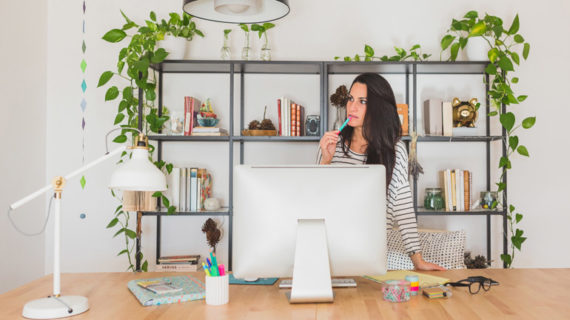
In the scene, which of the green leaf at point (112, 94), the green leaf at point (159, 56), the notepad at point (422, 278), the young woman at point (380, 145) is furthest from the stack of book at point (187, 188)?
the notepad at point (422, 278)

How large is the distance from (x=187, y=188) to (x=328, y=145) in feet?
4.20

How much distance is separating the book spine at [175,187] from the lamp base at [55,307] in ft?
6.19

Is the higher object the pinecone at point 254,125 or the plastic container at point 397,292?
the pinecone at point 254,125

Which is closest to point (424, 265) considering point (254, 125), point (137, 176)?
point (137, 176)

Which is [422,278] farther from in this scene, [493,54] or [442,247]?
[493,54]

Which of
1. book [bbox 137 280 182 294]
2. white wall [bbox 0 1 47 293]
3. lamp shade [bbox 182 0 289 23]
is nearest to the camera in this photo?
book [bbox 137 280 182 294]

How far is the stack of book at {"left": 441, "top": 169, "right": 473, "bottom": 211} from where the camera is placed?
11.0 ft

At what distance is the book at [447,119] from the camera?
3350 millimetres

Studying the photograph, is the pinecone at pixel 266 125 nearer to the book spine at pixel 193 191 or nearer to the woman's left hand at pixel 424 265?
the book spine at pixel 193 191

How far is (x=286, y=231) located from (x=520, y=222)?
2.72 metres

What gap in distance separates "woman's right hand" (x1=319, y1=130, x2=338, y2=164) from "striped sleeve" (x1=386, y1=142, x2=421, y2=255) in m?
0.33

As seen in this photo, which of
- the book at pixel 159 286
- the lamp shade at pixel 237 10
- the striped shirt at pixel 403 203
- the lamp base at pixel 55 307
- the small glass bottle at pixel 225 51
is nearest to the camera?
the lamp base at pixel 55 307

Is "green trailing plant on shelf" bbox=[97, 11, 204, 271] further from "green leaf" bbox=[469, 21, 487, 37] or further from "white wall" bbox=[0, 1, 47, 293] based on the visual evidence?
"green leaf" bbox=[469, 21, 487, 37]

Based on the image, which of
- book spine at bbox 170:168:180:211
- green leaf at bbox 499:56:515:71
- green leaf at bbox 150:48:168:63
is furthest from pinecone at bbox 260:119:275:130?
green leaf at bbox 499:56:515:71
